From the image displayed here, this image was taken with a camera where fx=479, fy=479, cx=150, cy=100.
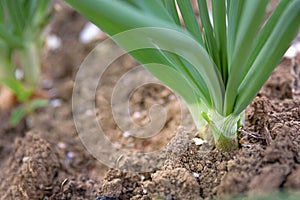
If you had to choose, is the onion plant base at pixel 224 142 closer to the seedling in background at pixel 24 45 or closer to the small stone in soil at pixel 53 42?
the seedling in background at pixel 24 45

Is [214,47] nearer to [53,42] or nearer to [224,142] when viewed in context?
[224,142]

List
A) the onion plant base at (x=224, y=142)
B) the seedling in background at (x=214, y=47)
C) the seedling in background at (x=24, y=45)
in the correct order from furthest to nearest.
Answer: the seedling in background at (x=24, y=45), the onion plant base at (x=224, y=142), the seedling in background at (x=214, y=47)

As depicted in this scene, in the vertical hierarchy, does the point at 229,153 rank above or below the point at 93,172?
above

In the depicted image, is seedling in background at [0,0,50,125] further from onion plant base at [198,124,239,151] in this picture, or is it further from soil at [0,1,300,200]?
onion plant base at [198,124,239,151]

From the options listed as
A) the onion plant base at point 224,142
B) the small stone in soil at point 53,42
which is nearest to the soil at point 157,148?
the onion plant base at point 224,142

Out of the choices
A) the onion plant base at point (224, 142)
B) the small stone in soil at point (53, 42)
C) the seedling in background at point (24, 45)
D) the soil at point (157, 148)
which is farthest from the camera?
the small stone in soil at point (53, 42)

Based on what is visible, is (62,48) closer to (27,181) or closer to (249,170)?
(27,181)

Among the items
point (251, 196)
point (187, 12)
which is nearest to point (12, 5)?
point (187, 12)
